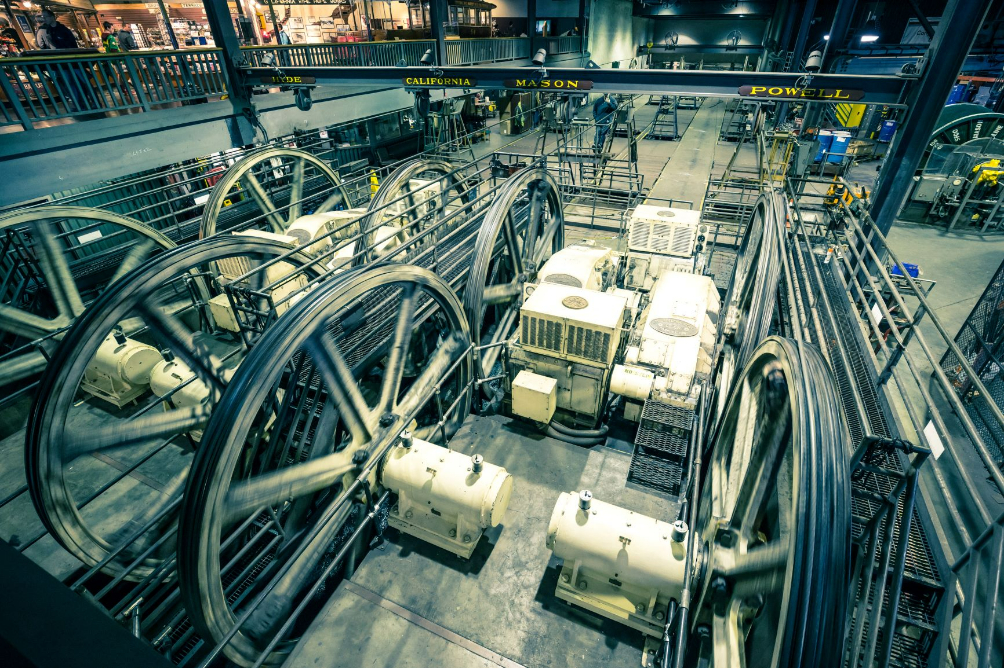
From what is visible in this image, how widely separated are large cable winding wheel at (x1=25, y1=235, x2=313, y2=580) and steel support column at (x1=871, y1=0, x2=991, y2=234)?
8787mm

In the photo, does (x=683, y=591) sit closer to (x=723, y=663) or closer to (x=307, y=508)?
(x=723, y=663)

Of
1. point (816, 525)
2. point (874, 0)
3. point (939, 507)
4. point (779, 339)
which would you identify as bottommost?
point (939, 507)

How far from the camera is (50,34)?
29.6 ft

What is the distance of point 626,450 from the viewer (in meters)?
6.45

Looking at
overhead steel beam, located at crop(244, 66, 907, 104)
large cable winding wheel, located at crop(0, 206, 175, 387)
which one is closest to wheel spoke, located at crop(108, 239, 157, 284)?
large cable winding wheel, located at crop(0, 206, 175, 387)

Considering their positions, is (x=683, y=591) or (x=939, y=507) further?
(x=939, y=507)

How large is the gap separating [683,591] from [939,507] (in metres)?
5.69

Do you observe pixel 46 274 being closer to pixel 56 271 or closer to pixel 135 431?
pixel 56 271

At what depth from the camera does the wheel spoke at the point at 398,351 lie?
4.98 m

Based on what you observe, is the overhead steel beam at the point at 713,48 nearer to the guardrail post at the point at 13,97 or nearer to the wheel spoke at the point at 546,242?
the wheel spoke at the point at 546,242

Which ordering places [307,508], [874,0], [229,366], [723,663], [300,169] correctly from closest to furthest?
[723,663]
[307,508]
[229,366]
[300,169]
[874,0]

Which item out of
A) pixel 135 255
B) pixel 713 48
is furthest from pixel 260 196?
pixel 713 48

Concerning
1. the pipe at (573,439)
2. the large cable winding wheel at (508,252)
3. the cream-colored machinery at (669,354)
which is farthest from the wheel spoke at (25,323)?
the cream-colored machinery at (669,354)

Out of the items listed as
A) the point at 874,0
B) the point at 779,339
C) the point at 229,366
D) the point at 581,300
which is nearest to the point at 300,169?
the point at 229,366
